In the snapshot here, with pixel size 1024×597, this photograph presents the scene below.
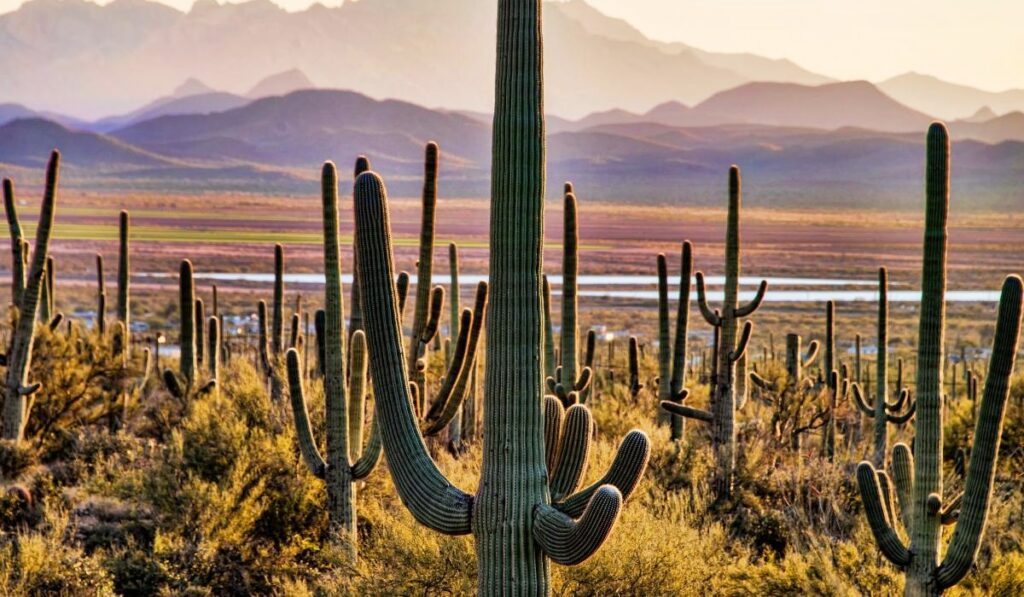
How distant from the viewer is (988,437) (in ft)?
31.6

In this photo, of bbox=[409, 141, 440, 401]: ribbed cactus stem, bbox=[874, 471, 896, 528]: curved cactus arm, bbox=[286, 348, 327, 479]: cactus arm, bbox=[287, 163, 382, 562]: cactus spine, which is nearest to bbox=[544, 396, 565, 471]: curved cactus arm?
bbox=[874, 471, 896, 528]: curved cactus arm

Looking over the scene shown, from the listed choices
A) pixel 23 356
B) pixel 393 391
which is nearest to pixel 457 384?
pixel 393 391

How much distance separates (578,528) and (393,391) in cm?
159

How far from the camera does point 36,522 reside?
15023 mm

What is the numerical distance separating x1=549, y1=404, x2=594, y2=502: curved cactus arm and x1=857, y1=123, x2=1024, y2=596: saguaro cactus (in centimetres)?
299

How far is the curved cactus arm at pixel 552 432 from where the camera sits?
8.41 meters

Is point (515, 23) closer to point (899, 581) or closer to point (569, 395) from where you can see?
point (899, 581)

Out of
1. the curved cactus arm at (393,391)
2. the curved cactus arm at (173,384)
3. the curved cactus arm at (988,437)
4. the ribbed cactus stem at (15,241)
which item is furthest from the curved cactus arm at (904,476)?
the ribbed cactus stem at (15,241)

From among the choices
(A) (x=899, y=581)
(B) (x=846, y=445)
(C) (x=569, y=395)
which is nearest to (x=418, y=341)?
(C) (x=569, y=395)

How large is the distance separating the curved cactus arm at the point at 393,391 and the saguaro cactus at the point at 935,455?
4030 mm

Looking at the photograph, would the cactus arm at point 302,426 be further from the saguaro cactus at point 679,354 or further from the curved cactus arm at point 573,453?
the saguaro cactus at point 679,354

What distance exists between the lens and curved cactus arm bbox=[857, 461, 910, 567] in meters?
10.1

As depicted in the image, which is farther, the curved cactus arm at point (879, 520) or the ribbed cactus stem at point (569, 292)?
the ribbed cactus stem at point (569, 292)

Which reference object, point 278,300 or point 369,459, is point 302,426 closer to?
point 369,459
